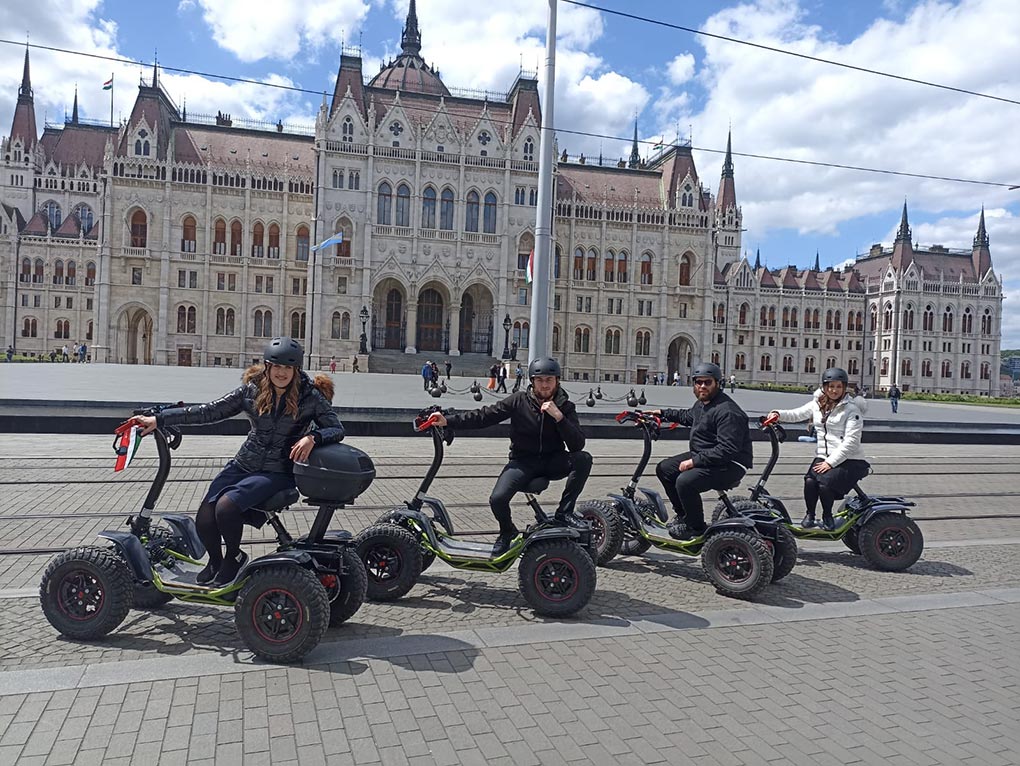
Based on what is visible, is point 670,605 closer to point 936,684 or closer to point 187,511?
point 936,684

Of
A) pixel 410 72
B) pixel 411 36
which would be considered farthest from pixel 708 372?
pixel 411 36

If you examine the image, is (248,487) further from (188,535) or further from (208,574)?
(188,535)

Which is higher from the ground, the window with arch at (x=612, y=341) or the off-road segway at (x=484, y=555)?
the window with arch at (x=612, y=341)

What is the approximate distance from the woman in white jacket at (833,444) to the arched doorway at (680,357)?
65094mm

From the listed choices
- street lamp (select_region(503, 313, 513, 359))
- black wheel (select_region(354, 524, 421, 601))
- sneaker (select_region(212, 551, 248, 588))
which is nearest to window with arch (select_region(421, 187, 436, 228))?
street lamp (select_region(503, 313, 513, 359))

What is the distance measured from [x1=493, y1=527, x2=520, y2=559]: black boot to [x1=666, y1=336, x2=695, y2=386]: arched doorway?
2646 inches

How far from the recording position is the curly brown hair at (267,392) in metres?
4.55

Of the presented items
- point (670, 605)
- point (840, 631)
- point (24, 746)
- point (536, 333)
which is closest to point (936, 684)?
point (840, 631)

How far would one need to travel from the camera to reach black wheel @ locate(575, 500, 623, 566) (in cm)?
621

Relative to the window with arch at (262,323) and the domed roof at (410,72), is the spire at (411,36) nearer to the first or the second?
the domed roof at (410,72)

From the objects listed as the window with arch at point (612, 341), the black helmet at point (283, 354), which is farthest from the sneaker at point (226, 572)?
the window with arch at point (612, 341)

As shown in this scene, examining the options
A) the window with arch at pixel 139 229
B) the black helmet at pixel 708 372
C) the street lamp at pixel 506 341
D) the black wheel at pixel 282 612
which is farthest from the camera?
the window with arch at pixel 139 229

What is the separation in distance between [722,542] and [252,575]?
134 inches

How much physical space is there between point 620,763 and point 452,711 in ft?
2.83
